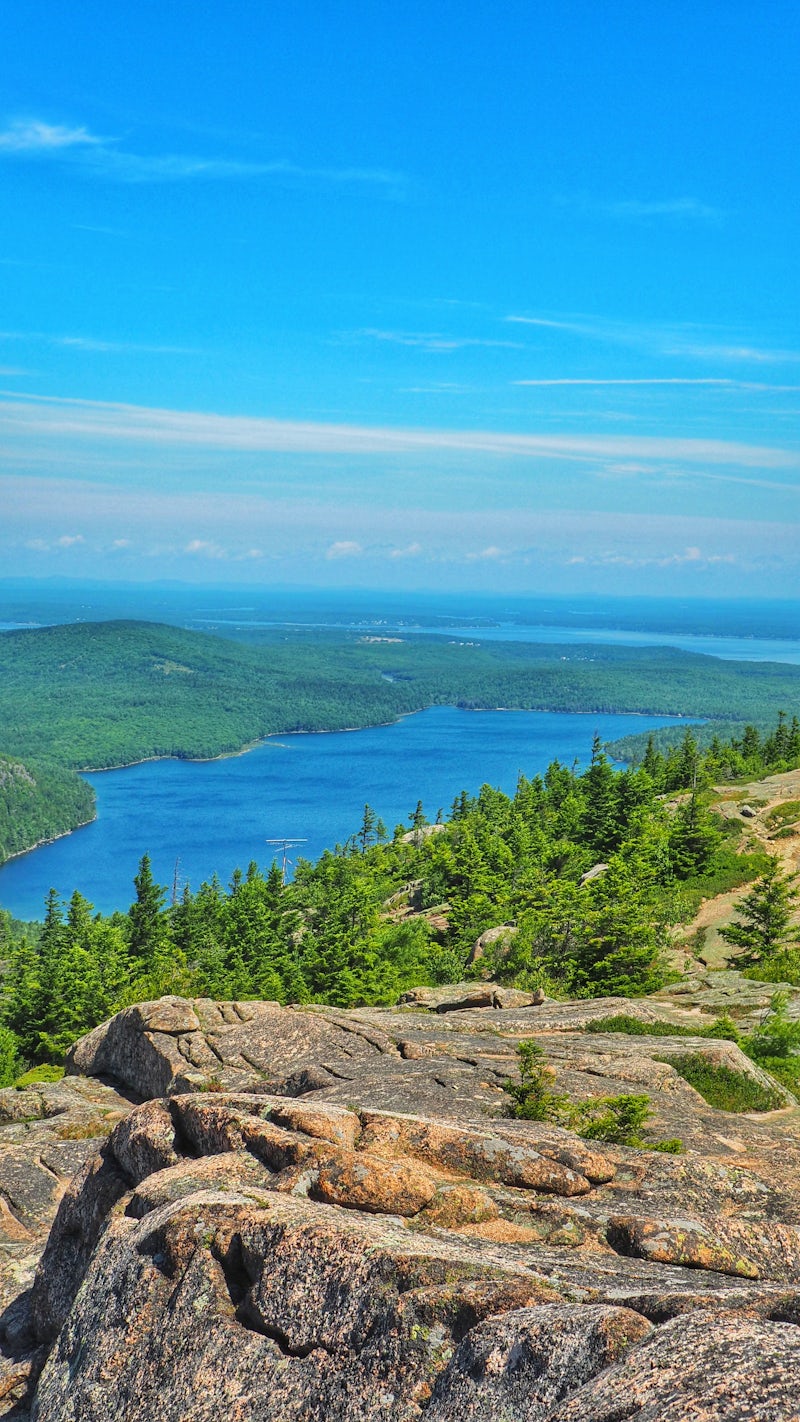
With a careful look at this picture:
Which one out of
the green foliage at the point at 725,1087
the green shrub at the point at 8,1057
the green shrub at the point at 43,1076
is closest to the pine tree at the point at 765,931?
the green foliage at the point at 725,1087

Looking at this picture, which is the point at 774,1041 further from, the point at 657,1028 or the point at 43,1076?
the point at 43,1076

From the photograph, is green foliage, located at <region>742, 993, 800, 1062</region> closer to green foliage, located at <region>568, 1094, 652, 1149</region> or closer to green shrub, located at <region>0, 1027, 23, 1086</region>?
green foliage, located at <region>568, 1094, 652, 1149</region>

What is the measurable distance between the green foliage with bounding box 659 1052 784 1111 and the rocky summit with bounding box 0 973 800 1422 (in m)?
1.42

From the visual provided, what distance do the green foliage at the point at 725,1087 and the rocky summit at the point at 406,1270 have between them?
142 cm

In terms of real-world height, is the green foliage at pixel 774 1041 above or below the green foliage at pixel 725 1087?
below

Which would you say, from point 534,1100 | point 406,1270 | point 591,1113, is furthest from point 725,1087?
point 406,1270

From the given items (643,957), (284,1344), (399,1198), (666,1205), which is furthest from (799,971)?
(284,1344)

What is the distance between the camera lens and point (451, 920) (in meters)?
56.3

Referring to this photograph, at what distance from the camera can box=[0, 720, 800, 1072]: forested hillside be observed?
131 feet

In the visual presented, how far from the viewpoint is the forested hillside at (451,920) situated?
39.9 metres

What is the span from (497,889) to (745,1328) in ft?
181

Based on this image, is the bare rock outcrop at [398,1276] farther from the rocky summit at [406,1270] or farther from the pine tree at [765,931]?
the pine tree at [765,931]

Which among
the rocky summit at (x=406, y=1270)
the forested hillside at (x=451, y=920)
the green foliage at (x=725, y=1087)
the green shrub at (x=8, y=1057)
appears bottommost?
the green shrub at (x=8, y=1057)

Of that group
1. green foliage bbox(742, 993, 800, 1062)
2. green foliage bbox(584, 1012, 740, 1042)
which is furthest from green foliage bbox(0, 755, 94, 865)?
green foliage bbox(742, 993, 800, 1062)
